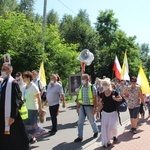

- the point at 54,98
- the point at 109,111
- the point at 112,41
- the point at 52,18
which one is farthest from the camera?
the point at 52,18

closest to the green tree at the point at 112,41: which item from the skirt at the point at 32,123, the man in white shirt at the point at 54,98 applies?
the man in white shirt at the point at 54,98

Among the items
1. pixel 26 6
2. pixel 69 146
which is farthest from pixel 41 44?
pixel 26 6

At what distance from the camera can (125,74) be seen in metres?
14.4

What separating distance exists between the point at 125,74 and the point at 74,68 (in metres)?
13.8

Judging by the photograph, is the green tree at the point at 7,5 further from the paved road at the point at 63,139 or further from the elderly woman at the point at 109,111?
the elderly woman at the point at 109,111

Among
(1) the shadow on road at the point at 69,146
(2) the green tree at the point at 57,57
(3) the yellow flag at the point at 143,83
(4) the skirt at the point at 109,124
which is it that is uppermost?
(2) the green tree at the point at 57,57

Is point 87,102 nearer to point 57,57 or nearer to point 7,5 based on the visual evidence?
point 57,57

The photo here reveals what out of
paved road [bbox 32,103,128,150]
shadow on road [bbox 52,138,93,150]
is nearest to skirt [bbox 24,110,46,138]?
paved road [bbox 32,103,128,150]

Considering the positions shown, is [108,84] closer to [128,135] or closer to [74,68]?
[128,135]

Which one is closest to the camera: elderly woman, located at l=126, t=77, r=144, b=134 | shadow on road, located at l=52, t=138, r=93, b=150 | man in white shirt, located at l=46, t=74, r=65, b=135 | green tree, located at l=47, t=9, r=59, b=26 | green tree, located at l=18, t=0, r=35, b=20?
shadow on road, located at l=52, t=138, r=93, b=150

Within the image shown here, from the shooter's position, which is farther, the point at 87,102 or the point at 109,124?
the point at 87,102

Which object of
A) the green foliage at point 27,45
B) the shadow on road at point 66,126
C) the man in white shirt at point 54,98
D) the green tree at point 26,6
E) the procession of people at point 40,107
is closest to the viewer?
the procession of people at point 40,107

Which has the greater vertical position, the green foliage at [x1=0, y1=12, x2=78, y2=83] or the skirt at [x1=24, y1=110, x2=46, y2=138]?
the green foliage at [x1=0, y1=12, x2=78, y2=83]

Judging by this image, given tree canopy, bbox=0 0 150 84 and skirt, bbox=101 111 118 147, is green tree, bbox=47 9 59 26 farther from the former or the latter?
skirt, bbox=101 111 118 147
